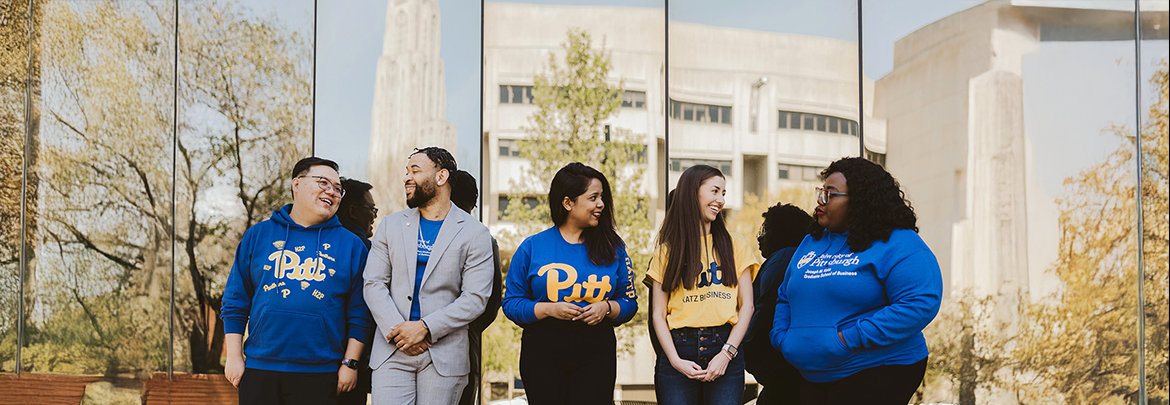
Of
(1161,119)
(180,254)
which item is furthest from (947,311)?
(180,254)

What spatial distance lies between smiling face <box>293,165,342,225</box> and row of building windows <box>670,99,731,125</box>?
2743 mm

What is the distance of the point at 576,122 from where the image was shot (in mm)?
5191

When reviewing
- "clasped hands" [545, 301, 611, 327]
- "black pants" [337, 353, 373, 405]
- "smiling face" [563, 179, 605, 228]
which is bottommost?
"black pants" [337, 353, 373, 405]

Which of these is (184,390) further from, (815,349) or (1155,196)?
(1155,196)

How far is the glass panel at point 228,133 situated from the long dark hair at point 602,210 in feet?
8.71

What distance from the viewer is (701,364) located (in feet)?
8.77

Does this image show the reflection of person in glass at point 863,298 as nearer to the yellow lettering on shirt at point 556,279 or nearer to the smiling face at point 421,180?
the yellow lettering on shirt at point 556,279

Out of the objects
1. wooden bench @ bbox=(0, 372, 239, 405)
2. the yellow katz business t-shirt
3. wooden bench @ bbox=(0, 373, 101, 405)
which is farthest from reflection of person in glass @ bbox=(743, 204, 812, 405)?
wooden bench @ bbox=(0, 373, 101, 405)

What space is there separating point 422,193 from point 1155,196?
4332 millimetres

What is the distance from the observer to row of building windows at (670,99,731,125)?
5016 mm

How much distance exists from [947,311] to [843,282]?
9.45 feet

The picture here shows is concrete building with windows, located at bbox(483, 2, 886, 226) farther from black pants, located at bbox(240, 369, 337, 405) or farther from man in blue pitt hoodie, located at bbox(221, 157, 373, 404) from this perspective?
black pants, located at bbox(240, 369, 337, 405)

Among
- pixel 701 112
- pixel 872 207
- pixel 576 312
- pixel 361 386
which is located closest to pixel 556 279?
pixel 576 312

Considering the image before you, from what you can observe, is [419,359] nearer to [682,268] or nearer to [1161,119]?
[682,268]
